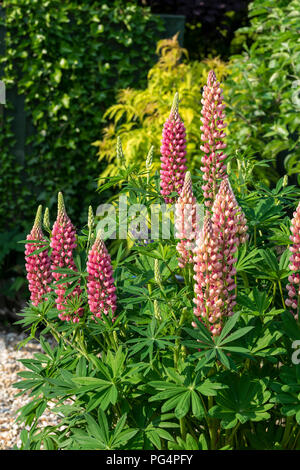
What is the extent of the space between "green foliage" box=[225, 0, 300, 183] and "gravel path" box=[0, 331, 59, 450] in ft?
7.76

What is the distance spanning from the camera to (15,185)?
5.86 metres

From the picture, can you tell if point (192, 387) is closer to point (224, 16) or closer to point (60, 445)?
point (60, 445)

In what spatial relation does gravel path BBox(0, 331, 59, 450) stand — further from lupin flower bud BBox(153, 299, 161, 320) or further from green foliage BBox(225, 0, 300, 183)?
green foliage BBox(225, 0, 300, 183)

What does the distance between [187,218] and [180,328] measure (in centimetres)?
36

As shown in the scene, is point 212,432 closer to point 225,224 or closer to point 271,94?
point 225,224

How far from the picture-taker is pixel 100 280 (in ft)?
6.22

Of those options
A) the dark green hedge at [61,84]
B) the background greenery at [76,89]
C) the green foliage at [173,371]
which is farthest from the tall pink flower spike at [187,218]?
the dark green hedge at [61,84]

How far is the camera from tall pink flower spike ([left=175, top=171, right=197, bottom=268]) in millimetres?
1859

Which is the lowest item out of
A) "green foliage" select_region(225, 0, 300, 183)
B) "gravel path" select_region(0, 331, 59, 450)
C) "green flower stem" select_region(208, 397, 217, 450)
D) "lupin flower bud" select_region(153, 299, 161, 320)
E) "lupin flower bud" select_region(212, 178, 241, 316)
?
"gravel path" select_region(0, 331, 59, 450)

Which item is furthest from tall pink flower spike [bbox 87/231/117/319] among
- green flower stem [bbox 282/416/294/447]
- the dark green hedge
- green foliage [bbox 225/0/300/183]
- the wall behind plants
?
the dark green hedge

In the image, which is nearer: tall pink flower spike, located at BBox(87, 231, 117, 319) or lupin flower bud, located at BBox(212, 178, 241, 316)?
lupin flower bud, located at BBox(212, 178, 241, 316)

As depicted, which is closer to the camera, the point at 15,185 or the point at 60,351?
the point at 60,351
